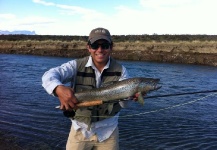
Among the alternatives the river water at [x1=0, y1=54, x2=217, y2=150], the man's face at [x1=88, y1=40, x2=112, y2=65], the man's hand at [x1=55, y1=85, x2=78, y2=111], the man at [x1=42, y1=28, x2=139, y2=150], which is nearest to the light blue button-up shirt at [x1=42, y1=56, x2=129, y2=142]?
the man at [x1=42, y1=28, x2=139, y2=150]

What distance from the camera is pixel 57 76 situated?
3.94 meters

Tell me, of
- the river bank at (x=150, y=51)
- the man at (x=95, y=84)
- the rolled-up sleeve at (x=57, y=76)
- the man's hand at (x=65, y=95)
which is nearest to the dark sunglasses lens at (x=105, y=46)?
the man at (x=95, y=84)

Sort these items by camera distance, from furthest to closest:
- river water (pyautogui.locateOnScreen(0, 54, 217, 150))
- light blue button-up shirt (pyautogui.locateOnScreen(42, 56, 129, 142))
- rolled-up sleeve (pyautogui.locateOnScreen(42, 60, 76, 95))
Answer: river water (pyautogui.locateOnScreen(0, 54, 217, 150)) → light blue button-up shirt (pyautogui.locateOnScreen(42, 56, 129, 142)) → rolled-up sleeve (pyautogui.locateOnScreen(42, 60, 76, 95))

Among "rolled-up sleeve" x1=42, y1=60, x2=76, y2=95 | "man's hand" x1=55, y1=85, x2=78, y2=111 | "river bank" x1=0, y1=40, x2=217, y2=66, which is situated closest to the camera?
"man's hand" x1=55, y1=85, x2=78, y2=111

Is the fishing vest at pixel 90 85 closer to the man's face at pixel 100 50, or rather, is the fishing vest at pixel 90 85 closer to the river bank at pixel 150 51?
the man's face at pixel 100 50

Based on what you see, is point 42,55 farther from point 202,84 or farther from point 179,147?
point 179,147

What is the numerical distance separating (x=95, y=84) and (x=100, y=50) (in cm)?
52

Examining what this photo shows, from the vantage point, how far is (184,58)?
135 ft

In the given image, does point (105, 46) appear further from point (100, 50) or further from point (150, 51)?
point (150, 51)

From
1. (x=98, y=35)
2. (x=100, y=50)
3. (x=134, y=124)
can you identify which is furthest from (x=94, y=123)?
(x=134, y=124)

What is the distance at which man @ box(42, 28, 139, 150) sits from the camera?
14.0ft

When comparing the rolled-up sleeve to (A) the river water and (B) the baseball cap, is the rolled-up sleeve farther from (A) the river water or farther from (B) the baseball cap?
(A) the river water

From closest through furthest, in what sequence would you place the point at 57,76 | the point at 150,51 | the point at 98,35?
the point at 57,76, the point at 98,35, the point at 150,51

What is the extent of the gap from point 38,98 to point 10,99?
1.46 metres
